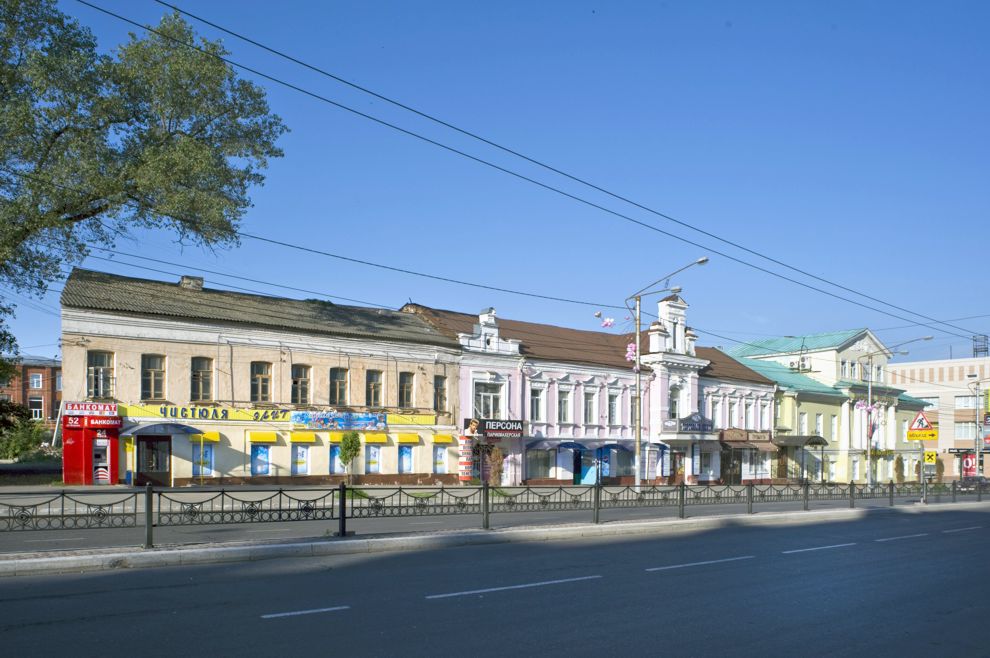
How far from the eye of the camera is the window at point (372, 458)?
40500mm

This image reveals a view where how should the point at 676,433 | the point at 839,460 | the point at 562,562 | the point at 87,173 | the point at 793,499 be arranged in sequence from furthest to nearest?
the point at 839,460, the point at 676,433, the point at 793,499, the point at 87,173, the point at 562,562

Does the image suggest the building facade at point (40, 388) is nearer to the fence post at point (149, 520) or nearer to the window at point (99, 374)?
the window at point (99, 374)

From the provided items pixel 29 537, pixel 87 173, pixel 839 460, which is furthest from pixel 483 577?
pixel 839 460

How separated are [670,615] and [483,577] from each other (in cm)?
358

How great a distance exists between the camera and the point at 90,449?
108ft

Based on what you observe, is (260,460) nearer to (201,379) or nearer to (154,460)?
(201,379)

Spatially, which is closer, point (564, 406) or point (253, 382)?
point (253, 382)

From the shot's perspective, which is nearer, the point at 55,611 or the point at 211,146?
the point at 55,611

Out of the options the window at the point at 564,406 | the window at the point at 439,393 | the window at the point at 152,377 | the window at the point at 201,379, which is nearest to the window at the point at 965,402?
the window at the point at 564,406

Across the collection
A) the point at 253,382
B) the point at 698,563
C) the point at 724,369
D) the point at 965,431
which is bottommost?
the point at 965,431

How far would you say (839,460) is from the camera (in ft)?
217

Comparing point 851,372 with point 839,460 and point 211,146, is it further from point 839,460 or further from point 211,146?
point 211,146

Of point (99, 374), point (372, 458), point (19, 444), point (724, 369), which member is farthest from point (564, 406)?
point (19, 444)

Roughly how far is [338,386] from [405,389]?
11.7ft
